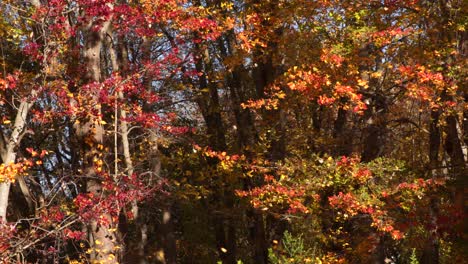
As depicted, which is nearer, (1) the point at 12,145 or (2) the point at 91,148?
(2) the point at 91,148

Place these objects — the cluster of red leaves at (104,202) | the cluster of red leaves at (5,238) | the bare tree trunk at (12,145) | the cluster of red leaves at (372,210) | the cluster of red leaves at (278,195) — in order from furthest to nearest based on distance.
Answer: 1. the cluster of red leaves at (278,195)
2. the cluster of red leaves at (372,210)
3. the bare tree trunk at (12,145)
4. the cluster of red leaves at (104,202)
5. the cluster of red leaves at (5,238)

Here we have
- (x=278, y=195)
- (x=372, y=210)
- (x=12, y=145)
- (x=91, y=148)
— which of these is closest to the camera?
(x=91, y=148)

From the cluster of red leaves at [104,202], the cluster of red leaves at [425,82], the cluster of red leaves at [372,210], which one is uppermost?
the cluster of red leaves at [425,82]

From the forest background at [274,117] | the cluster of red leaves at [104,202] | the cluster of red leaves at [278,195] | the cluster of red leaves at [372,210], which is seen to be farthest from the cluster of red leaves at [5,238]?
the cluster of red leaves at [372,210]

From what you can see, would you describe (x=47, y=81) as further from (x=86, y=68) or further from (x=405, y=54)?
(x=405, y=54)

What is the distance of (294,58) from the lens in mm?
13336

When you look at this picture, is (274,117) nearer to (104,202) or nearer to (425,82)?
(425,82)

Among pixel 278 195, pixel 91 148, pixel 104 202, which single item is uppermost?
pixel 91 148

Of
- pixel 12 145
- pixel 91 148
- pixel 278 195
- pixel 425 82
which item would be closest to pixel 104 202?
pixel 91 148

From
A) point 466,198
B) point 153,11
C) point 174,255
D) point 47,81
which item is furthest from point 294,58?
point 174,255

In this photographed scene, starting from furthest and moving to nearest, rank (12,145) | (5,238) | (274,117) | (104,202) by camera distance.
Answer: (274,117) < (12,145) < (104,202) < (5,238)

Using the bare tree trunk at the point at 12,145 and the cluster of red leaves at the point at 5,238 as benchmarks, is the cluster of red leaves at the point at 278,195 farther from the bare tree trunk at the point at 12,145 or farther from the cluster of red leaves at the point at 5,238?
the cluster of red leaves at the point at 5,238

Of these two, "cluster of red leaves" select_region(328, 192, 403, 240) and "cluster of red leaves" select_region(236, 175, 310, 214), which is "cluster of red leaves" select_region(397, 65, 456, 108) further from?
"cluster of red leaves" select_region(236, 175, 310, 214)

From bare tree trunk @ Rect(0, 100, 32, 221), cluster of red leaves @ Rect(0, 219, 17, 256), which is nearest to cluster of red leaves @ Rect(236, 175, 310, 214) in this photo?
bare tree trunk @ Rect(0, 100, 32, 221)
